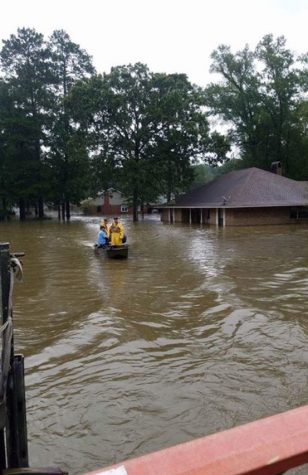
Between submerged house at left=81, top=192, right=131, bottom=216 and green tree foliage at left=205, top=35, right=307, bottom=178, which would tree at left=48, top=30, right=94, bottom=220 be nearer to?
green tree foliage at left=205, top=35, right=307, bottom=178

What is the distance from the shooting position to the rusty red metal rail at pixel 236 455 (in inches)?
61.6

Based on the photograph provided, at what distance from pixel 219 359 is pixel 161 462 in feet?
16.8

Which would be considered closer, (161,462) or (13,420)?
(161,462)

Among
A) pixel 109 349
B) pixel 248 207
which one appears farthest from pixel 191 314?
pixel 248 207

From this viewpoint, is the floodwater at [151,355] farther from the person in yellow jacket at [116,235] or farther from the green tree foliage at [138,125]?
the green tree foliage at [138,125]

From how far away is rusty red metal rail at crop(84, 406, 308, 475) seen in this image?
1.56 metres

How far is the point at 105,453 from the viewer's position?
4246mm

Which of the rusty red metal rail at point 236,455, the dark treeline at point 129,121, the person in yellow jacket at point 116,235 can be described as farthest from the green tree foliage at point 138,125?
the rusty red metal rail at point 236,455

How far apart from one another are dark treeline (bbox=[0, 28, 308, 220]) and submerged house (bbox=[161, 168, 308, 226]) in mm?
6330

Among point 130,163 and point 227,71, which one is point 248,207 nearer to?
point 130,163

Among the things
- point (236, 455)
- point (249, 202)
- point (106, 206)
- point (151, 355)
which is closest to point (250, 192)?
point (249, 202)

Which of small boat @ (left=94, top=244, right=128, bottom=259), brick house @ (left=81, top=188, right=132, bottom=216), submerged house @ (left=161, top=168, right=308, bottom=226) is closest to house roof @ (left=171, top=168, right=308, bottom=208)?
submerged house @ (left=161, top=168, right=308, bottom=226)

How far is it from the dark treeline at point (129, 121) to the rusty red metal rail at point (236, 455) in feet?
134

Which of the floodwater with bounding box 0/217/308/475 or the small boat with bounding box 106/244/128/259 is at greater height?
the small boat with bounding box 106/244/128/259
